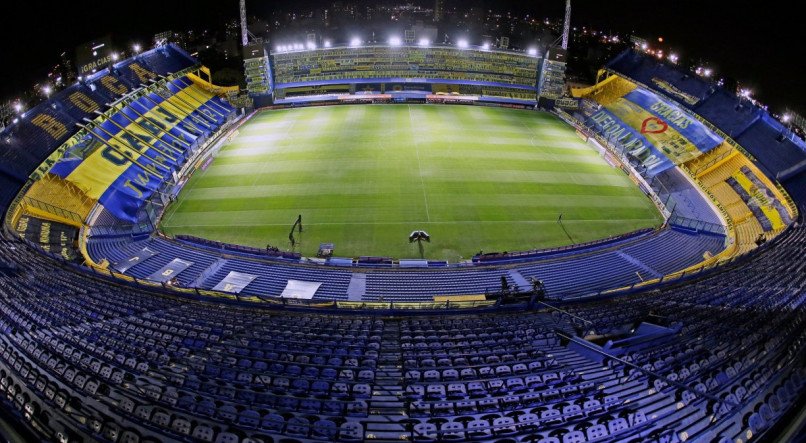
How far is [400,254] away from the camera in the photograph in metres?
27.2

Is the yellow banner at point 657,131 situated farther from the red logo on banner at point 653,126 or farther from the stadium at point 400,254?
the stadium at point 400,254

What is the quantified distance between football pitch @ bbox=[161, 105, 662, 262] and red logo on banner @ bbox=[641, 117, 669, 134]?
620 centimetres

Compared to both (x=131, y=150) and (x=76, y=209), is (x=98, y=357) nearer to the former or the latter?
(x=76, y=209)

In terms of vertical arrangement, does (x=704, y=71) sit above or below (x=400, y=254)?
above

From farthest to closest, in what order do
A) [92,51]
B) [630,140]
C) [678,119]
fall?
[92,51] → [630,140] → [678,119]

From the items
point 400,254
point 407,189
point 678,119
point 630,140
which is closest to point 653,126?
point 678,119

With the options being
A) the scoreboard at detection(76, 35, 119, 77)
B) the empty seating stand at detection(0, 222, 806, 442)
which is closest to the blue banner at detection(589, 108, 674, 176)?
the empty seating stand at detection(0, 222, 806, 442)

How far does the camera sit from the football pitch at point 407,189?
29234 millimetres

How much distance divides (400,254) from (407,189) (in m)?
8.93

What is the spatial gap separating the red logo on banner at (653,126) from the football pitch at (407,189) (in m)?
6.20

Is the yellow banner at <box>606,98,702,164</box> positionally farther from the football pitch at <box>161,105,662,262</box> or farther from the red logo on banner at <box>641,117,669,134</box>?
the football pitch at <box>161,105,662,262</box>

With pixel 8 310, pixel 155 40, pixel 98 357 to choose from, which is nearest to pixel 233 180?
pixel 8 310

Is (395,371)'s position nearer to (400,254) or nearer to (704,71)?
(400,254)

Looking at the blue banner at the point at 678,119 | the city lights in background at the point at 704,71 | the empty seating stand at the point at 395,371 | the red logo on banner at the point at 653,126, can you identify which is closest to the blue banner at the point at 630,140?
the red logo on banner at the point at 653,126
